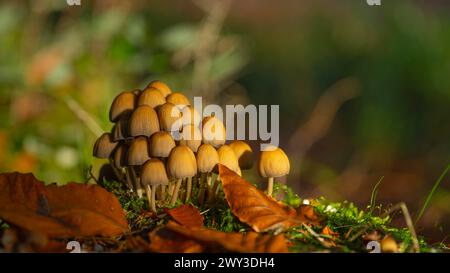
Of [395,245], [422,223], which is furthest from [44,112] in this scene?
[395,245]

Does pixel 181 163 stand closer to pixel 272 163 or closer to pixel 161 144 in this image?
pixel 161 144

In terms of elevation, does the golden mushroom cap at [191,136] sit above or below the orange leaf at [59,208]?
above

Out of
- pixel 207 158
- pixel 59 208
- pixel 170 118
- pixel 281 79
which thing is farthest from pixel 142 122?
pixel 281 79

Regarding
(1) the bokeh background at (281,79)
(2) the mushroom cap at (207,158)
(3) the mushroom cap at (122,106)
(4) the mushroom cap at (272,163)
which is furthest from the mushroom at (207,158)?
(1) the bokeh background at (281,79)

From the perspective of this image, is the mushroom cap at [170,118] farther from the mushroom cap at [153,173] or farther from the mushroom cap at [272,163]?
the mushroom cap at [272,163]

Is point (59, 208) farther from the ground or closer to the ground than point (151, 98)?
closer to the ground

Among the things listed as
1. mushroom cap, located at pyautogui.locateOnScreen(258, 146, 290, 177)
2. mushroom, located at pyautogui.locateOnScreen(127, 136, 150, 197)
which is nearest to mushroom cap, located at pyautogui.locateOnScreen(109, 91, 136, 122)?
mushroom, located at pyautogui.locateOnScreen(127, 136, 150, 197)

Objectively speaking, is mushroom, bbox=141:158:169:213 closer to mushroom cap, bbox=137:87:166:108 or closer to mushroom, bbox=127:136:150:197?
mushroom, bbox=127:136:150:197
